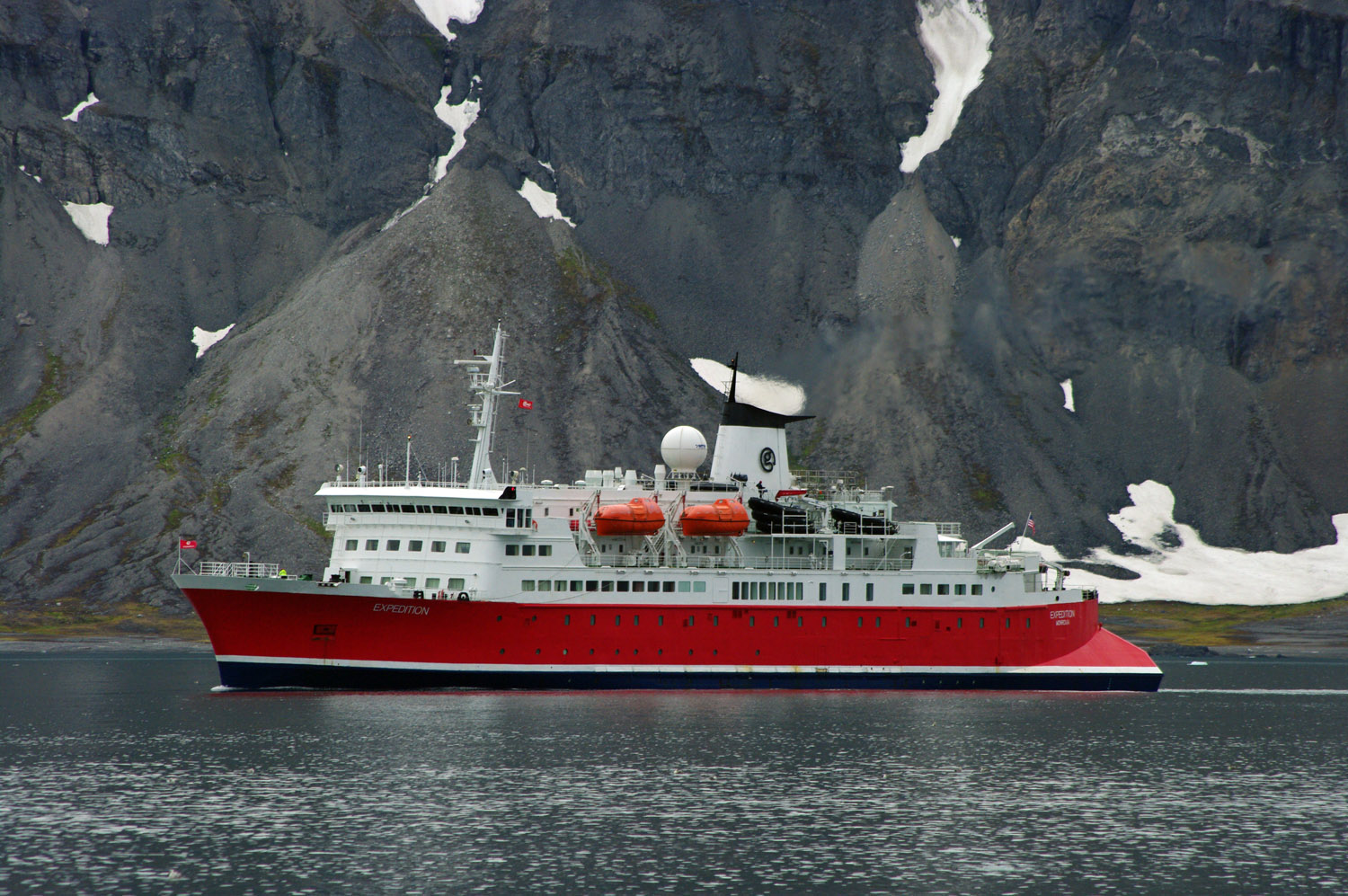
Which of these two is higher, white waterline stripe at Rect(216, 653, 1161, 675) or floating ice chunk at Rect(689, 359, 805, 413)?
floating ice chunk at Rect(689, 359, 805, 413)

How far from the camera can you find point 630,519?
4719 centimetres

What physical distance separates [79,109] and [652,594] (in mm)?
98830

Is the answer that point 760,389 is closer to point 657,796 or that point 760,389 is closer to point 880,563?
point 880,563

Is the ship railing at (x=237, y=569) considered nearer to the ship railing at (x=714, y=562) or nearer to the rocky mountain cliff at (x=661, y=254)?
the ship railing at (x=714, y=562)

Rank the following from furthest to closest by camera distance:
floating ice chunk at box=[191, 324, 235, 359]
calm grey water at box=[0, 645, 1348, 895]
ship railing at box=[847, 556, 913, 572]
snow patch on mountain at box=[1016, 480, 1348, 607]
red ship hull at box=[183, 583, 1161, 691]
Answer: floating ice chunk at box=[191, 324, 235, 359] → snow patch on mountain at box=[1016, 480, 1348, 607] → ship railing at box=[847, 556, 913, 572] → red ship hull at box=[183, 583, 1161, 691] → calm grey water at box=[0, 645, 1348, 895]

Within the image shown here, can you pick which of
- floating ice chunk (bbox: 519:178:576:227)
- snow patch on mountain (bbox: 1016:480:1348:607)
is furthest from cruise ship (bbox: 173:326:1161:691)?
floating ice chunk (bbox: 519:178:576:227)

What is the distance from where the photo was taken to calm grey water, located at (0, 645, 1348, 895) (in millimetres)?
23625

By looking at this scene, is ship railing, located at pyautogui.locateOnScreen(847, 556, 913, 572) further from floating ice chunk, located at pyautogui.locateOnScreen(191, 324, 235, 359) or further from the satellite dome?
floating ice chunk, located at pyautogui.locateOnScreen(191, 324, 235, 359)

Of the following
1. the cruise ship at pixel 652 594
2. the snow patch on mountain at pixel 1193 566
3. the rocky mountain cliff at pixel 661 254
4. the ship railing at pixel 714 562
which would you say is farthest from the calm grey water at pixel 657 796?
the snow patch on mountain at pixel 1193 566

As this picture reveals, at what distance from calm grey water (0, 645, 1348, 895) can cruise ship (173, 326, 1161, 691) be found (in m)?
1.46

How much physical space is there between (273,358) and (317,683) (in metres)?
66.7

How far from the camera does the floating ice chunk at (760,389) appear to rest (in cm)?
11156

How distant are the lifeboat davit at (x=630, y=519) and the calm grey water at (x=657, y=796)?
19.4 feet

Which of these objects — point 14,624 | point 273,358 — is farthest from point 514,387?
point 14,624
